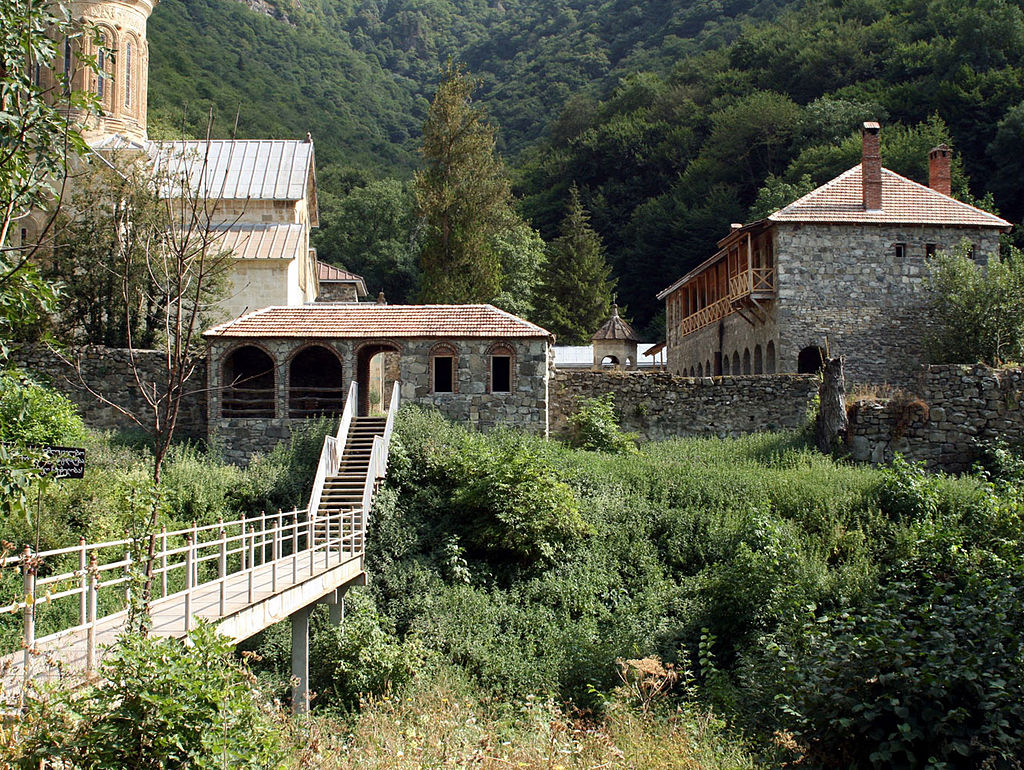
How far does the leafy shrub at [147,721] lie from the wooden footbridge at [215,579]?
1.11 feet

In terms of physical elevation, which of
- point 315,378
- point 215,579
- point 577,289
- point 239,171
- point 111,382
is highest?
point 239,171

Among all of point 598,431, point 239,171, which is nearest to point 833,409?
point 598,431

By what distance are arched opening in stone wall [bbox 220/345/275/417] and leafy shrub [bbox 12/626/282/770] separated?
15.3m

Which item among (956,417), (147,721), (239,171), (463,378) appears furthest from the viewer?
(239,171)

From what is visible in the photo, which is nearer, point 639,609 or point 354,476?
point 639,609

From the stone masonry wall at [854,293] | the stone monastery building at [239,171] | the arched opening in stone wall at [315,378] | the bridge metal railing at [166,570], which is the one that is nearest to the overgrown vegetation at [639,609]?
the bridge metal railing at [166,570]

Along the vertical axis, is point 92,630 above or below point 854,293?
below

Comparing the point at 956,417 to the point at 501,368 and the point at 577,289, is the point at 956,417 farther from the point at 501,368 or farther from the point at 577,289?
the point at 577,289

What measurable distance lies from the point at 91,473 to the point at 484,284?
Answer: 16.8 metres

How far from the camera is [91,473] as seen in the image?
1855 centimetres

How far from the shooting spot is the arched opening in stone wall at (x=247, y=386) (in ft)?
73.7

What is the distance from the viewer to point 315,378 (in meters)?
25.4

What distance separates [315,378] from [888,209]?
17.0 meters

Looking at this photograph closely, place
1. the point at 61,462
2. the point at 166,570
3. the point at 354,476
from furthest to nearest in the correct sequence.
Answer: the point at 354,476, the point at 166,570, the point at 61,462
